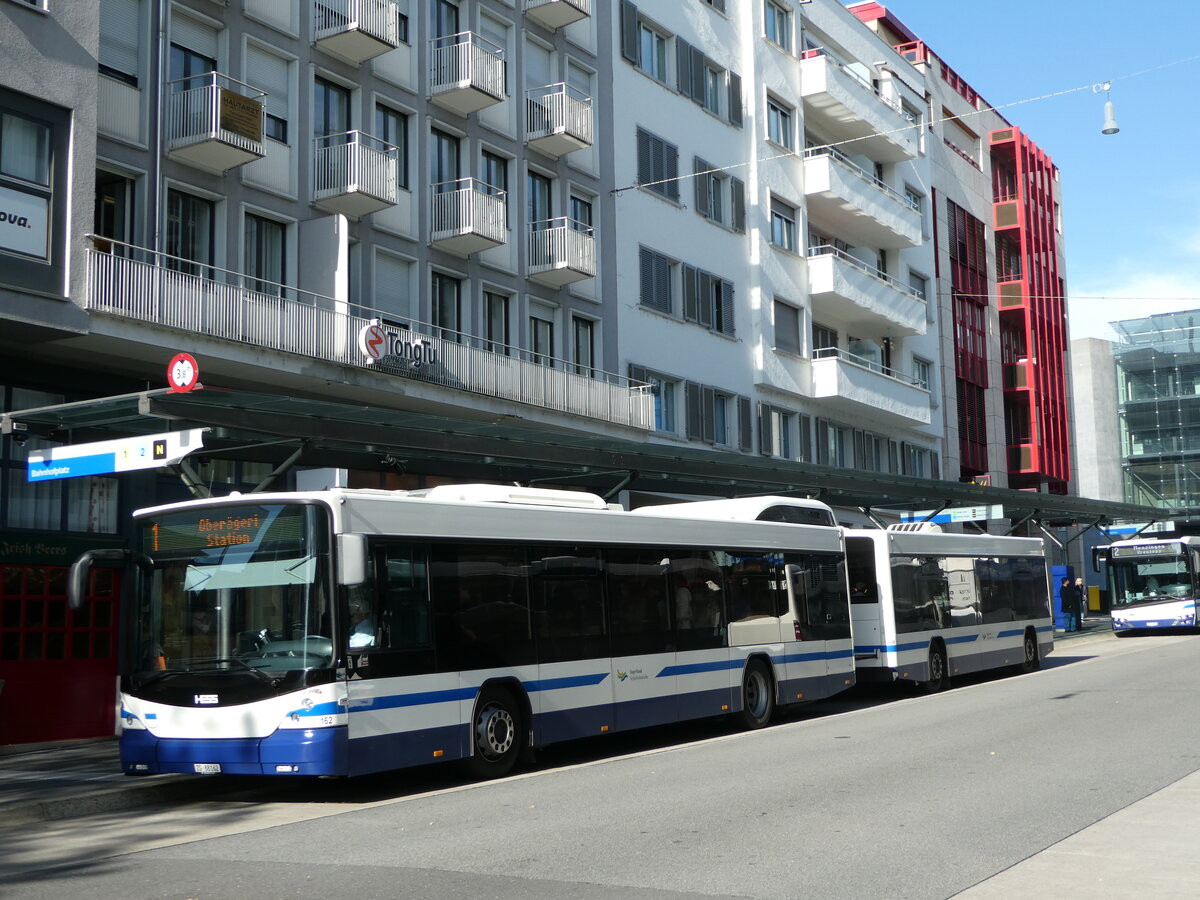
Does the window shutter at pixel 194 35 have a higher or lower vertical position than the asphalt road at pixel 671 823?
higher

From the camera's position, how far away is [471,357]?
2656 cm

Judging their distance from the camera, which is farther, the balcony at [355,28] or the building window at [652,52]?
the building window at [652,52]

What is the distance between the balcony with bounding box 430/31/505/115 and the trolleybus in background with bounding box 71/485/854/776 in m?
13.6

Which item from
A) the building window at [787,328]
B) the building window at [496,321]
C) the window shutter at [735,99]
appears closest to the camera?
the building window at [496,321]

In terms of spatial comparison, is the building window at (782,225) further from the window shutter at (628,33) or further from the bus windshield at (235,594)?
the bus windshield at (235,594)

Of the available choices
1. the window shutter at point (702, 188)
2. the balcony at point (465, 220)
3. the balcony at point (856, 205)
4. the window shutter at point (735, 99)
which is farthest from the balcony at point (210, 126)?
Answer: the balcony at point (856, 205)

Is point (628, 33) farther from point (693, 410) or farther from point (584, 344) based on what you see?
point (693, 410)

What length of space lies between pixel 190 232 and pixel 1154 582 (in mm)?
30175

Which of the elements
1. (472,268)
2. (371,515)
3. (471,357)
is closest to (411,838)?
(371,515)

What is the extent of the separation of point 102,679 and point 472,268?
11.6m

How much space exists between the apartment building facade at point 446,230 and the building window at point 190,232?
0.13 feet

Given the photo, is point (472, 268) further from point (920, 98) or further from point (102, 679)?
point (920, 98)

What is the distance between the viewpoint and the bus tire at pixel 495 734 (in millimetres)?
13836

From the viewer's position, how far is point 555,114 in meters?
30.7
